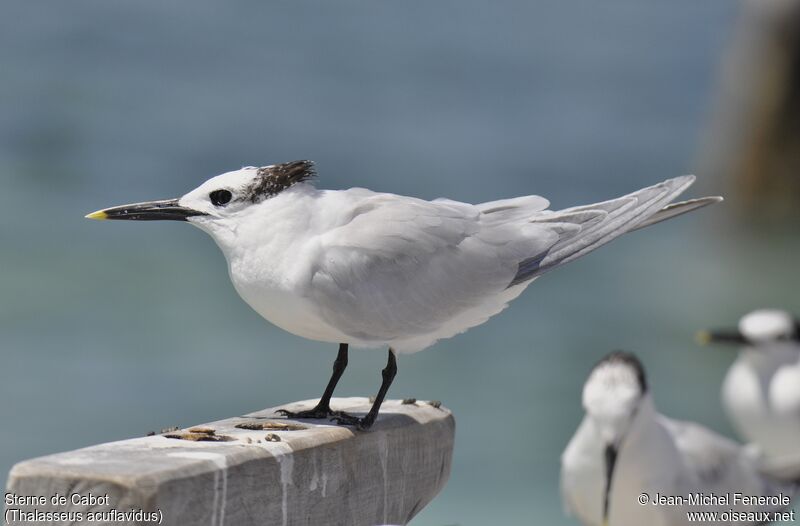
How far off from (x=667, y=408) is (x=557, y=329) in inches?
A: 62.9

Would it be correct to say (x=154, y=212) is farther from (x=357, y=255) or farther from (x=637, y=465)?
(x=637, y=465)

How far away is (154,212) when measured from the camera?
361 cm

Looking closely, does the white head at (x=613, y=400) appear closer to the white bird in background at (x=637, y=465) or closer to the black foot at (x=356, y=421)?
the white bird in background at (x=637, y=465)

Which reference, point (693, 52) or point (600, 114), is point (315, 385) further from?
point (693, 52)

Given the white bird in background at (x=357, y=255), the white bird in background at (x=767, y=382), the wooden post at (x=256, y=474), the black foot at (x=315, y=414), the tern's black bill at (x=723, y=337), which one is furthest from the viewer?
the tern's black bill at (x=723, y=337)

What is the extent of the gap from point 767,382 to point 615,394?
167cm

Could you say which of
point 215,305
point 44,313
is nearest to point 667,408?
point 215,305

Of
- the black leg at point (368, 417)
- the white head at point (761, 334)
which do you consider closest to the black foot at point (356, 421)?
the black leg at point (368, 417)

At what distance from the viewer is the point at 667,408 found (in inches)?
372

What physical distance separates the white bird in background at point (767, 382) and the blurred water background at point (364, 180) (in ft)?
7.08

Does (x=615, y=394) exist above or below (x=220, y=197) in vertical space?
below

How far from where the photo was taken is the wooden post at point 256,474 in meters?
2.77

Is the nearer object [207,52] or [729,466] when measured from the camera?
[729,466]

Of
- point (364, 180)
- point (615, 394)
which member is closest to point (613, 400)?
point (615, 394)
